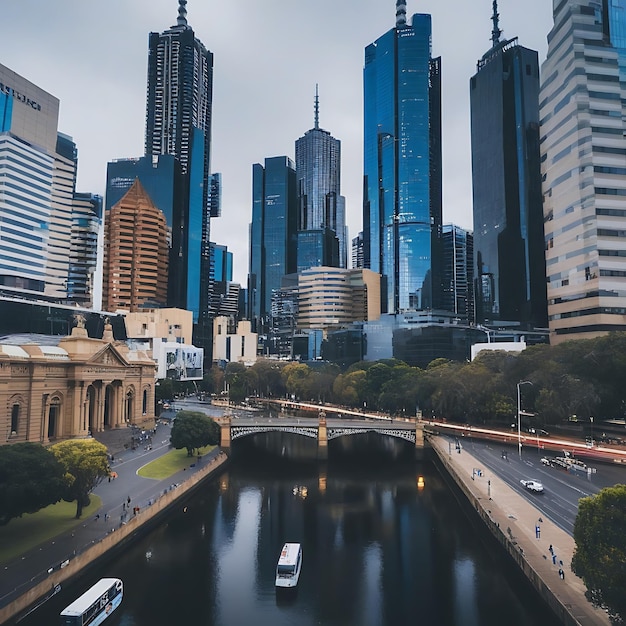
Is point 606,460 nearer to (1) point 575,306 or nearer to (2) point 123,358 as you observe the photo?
(1) point 575,306

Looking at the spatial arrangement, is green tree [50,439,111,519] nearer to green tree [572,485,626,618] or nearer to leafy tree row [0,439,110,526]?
leafy tree row [0,439,110,526]

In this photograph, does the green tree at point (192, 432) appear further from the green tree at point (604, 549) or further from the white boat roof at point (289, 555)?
the green tree at point (604, 549)

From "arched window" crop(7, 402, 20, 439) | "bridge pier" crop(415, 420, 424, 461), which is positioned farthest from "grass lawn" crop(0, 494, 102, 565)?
"bridge pier" crop(415, 420, 424, 461)

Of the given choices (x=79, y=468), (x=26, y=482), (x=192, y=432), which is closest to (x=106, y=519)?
(x=79, y=468)

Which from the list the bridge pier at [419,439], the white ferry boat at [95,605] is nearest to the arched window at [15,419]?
the white ferry boat at [95,605]

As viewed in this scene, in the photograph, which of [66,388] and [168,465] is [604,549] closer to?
[168,465]

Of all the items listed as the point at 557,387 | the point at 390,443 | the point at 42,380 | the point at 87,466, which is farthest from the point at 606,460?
the point at 42,380
